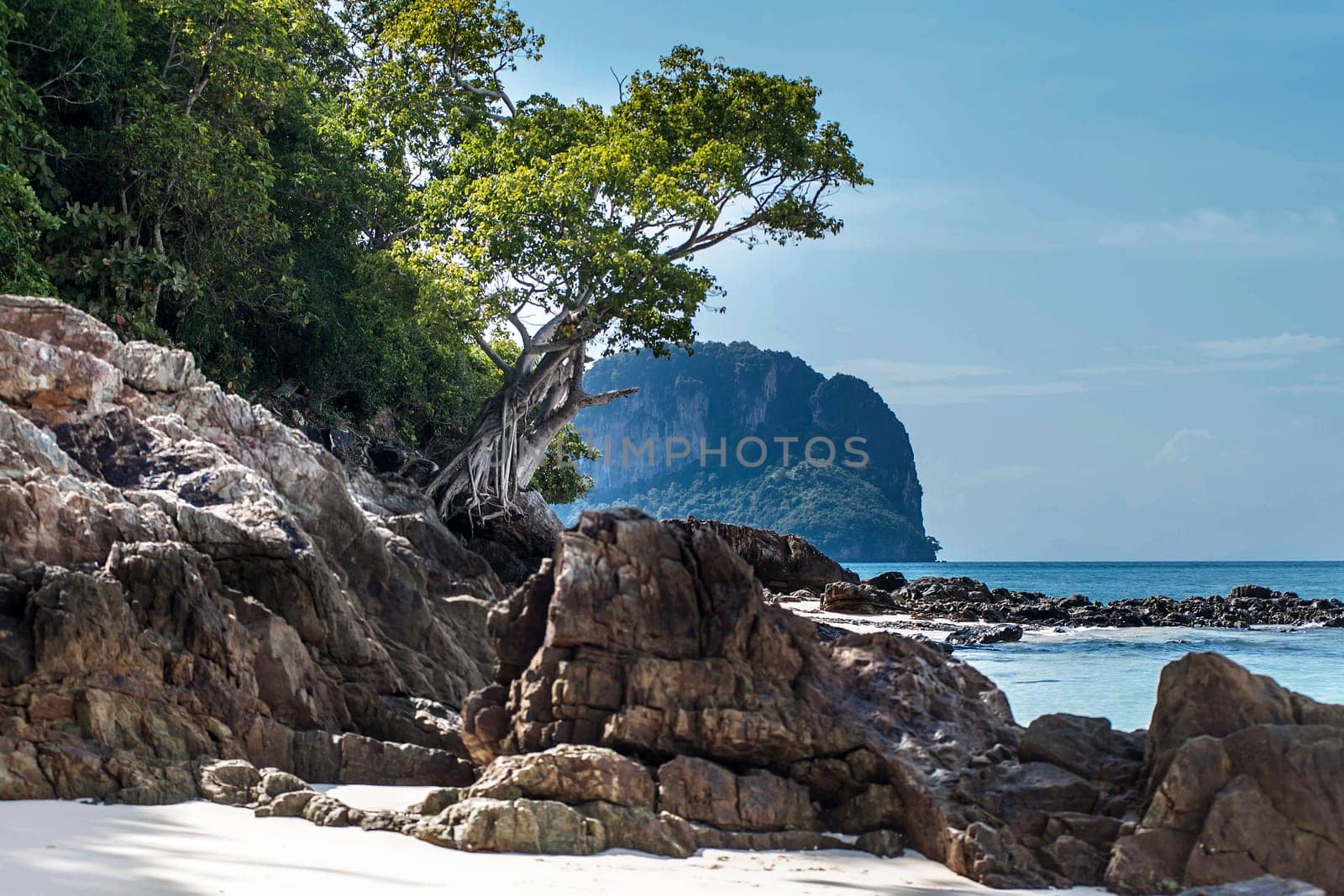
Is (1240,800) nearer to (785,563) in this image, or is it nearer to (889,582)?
(785,563)

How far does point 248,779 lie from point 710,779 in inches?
104

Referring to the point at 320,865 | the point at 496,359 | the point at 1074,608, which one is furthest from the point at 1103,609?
the point at 320,865

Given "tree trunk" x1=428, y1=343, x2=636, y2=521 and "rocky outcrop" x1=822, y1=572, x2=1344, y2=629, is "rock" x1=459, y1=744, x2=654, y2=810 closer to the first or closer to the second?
"tree trunk" x1=428, y1=343, x2=636, y2=521

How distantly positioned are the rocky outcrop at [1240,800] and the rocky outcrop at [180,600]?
13.3 feet

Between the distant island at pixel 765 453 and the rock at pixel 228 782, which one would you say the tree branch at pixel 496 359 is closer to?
the rock at pixel 228 782

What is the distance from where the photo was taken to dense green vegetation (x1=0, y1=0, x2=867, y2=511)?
14438 millimetres

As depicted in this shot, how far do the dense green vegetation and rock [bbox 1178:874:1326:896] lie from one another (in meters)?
11.7

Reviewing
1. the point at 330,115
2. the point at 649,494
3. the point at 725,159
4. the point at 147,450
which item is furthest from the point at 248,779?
the point at 649,494

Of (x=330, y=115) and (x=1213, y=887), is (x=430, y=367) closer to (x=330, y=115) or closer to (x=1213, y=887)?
(x=330, y=115)

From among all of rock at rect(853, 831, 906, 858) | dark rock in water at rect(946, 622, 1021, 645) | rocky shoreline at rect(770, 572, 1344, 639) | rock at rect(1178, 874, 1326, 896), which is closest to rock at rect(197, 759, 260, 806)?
rock at rect(853, 831, 906, 858)

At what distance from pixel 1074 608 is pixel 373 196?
2325 cm

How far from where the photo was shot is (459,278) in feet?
60.4

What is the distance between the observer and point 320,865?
532 cm

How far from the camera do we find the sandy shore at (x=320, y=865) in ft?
16.1
